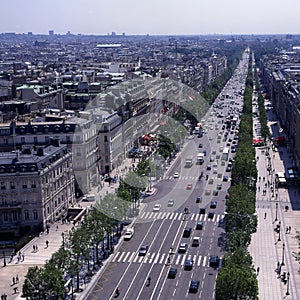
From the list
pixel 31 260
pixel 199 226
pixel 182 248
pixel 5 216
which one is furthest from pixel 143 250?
pixel 5 216

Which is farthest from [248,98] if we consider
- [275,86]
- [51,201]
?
[51,201]

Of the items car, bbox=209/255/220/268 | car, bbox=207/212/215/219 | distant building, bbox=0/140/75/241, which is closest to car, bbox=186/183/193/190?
car, bbox=207/212/215/219

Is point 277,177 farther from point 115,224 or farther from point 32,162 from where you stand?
point 32,162

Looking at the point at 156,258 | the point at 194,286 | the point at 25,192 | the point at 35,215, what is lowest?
the point at 156,258

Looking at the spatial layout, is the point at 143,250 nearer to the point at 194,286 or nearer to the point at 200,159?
the point at 194,286

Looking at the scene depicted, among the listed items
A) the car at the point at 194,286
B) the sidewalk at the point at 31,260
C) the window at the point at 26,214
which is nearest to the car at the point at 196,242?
the sidewalk at the point at 31,260

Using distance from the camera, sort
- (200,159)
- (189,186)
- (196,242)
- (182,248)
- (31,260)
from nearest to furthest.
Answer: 1. (31,260)
2. (182,248)
3. (196,242)
4. (189,186)
5. (200,159)

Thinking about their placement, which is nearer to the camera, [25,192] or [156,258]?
[156,258]

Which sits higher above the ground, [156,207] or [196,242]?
[196,242]

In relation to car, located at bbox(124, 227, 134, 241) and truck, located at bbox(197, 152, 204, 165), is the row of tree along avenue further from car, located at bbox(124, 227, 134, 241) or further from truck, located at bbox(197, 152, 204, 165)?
car, located at bbox(124, 227, 134, 241)
